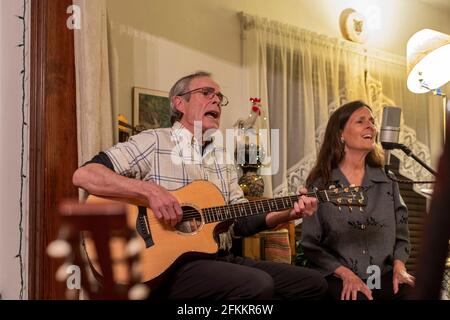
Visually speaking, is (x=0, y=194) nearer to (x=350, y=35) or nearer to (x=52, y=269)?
(x=52, y=269)

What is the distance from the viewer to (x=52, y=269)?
5.99 ft

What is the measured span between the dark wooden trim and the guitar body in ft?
0.86

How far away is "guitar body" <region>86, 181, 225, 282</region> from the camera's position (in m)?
1.61

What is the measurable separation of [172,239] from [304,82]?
1.94 metres

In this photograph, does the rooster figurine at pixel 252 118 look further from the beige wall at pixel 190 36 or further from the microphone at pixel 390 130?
the microphone at pixel 390 130

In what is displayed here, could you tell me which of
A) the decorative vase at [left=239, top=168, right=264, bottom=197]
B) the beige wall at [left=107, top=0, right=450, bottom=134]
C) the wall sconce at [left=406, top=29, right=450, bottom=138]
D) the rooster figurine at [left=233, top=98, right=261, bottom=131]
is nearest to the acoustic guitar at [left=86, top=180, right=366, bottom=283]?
the beige wall at [left=107, top=0, right=450, bottom=134]

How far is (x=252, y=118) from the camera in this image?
2990 mm

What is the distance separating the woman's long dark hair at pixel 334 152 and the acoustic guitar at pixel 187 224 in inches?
10.3

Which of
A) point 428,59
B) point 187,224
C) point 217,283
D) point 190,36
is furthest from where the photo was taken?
point 428,59

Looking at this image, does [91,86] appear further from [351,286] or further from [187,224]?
[351,286]

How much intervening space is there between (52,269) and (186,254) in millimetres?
501

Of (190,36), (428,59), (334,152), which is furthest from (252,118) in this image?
(428,59)

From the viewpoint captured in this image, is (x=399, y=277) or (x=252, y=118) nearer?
(x=399, y=277)
